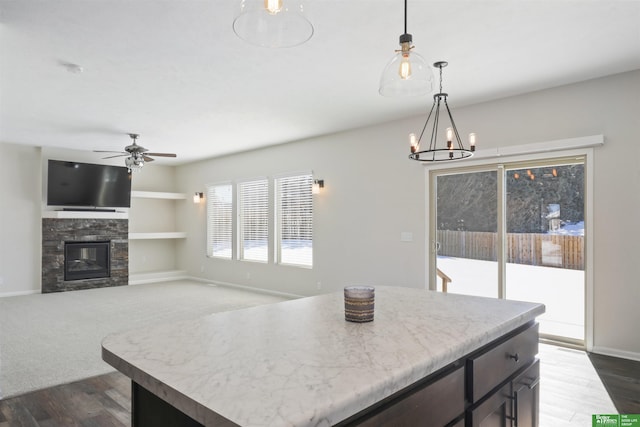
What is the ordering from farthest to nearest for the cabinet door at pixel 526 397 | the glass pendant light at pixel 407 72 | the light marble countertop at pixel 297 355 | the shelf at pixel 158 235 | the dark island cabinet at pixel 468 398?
1. the shelf at pixel 158 235
2. the glass pendant light at pixel 407 72
3. the cabinet door at pixel 526 397
4. the dark island cabinet at pixel 468 398
5. the light marble countertop at pixel 297 355

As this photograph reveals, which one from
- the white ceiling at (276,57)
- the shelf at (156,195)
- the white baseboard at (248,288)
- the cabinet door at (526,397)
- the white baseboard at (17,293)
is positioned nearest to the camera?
the cabinet door at (526,397)

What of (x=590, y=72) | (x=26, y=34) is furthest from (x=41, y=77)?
(x=590, y=72)

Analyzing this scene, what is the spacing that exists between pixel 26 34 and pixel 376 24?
112 inches

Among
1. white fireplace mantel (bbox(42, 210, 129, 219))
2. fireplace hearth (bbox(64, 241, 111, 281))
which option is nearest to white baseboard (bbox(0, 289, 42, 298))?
fireplace hearth (bbox(64, 241, 111, 281))

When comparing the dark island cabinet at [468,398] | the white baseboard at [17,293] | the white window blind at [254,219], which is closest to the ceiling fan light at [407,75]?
the dark island cabinet at [468,398]

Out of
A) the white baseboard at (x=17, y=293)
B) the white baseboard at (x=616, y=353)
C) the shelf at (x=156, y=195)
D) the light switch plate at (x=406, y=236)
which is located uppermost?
the shelf at (x=156, y=195)

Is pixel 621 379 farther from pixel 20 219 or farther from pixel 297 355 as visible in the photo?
pixel 20 219

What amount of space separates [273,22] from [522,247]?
428 cm

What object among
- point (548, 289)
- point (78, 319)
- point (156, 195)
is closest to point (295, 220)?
point (78, 319)

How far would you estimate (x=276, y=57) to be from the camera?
144 inches

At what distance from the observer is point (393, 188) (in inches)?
232

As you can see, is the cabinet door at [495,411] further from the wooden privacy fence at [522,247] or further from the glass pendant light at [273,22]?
the wooden privacy fence at [522,247]

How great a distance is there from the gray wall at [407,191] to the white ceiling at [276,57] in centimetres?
30

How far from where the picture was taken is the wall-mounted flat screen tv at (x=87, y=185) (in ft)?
26.2
